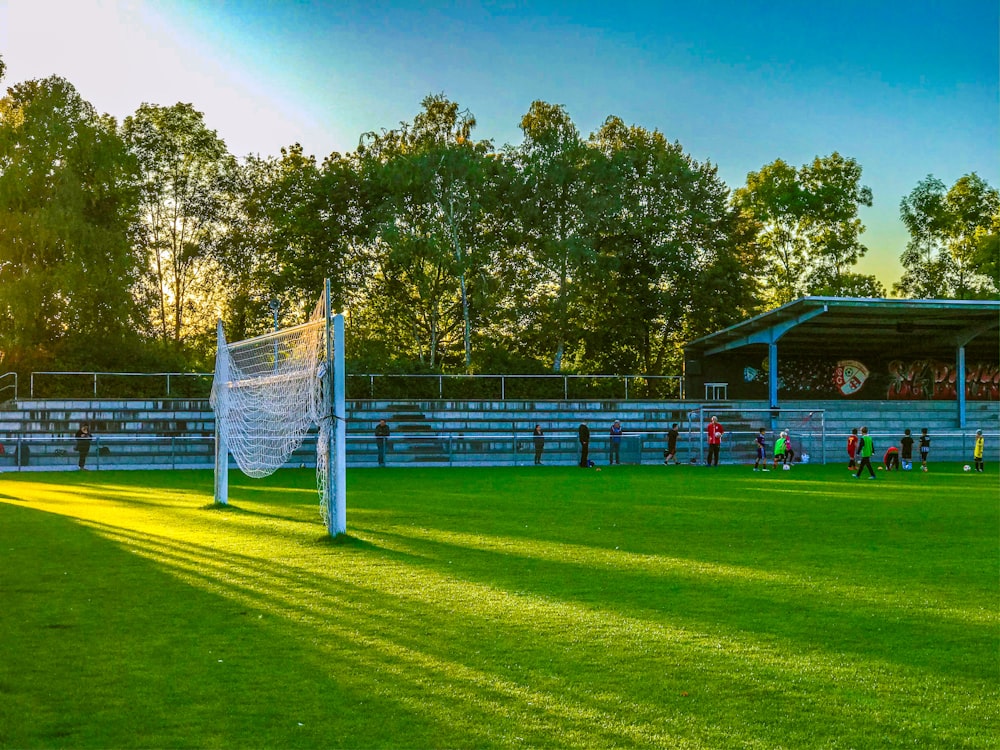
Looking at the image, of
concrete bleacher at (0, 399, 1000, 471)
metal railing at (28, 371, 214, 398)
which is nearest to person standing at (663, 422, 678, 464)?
concrete bleacher at (0, 399, 1000, 471)

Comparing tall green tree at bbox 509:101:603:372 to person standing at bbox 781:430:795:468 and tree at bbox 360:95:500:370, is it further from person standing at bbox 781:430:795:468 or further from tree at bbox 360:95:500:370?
person standing at bbox 781:430:795:468

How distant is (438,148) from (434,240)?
4.19 metres

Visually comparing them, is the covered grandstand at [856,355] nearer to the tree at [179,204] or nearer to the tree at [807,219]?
the tree at [807,219]

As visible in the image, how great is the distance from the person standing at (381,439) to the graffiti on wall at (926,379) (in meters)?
26.3

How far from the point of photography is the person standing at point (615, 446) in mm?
34812

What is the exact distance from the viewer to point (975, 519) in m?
16.2

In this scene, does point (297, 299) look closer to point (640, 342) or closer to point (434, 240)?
point (434, 240)

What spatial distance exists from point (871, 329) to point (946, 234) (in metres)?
20.9

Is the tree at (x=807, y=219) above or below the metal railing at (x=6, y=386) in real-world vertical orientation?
above

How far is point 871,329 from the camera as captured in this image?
139 feet

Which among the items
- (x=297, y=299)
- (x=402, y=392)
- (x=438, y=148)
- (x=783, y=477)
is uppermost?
(x=438, y=148)

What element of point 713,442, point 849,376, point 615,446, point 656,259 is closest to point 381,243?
point 656,259

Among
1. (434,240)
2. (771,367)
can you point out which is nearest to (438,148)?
(434,240)

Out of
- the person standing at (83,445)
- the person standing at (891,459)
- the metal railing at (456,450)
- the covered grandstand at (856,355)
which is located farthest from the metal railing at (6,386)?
the person standing at (891,459)
